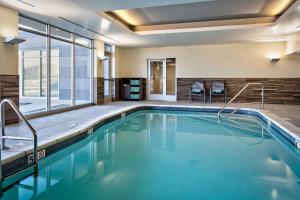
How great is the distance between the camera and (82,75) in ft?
28.3

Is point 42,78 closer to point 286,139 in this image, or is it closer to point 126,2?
point 126,2

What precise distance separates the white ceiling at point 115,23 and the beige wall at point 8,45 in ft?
0.69

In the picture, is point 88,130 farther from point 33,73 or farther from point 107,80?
point 107,80

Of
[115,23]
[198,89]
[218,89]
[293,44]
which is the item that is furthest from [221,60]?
[115,23]

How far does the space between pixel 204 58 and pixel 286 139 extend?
5955mm

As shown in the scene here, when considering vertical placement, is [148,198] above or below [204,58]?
below

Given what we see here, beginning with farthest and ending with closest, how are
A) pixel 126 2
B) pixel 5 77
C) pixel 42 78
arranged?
pixel 42 78, pixel 5 77, pixel 126 2

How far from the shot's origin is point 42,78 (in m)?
6.80

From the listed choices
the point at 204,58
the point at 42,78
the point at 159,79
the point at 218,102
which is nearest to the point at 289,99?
the point at 218,102

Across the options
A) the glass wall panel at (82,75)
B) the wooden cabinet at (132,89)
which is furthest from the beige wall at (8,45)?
the wooden cabinet at (132,89)

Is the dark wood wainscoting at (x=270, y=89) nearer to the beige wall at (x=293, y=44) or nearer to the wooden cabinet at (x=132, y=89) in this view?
the beige wall at (x=293, y=44)

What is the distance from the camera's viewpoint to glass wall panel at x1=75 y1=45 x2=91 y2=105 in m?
8.22

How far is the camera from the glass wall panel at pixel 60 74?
7.05 m

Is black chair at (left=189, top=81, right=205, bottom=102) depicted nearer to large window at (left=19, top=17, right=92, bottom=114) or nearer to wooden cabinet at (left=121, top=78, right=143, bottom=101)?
wooden cabinet at (left=121, top=78, right=143, bottom=101)
